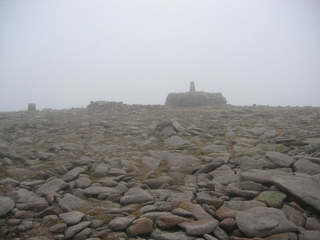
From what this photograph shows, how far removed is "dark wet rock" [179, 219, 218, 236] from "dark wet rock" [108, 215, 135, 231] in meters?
0.86

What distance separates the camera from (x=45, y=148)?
8258 mm

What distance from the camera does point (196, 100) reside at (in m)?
22.5

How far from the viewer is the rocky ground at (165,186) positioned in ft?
11.5

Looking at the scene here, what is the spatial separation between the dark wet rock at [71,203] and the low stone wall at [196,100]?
18.5 meters

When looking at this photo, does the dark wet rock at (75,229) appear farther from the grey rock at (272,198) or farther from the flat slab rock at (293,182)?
the flat slab rock at (293,182)

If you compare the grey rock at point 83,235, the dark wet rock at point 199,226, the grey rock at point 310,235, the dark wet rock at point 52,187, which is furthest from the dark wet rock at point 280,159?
the dark wet rock at point 52,187

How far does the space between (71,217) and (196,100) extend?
1965 cm

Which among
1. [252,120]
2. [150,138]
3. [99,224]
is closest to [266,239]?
[99,224]

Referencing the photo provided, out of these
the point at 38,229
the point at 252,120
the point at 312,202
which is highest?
the point at 252,120

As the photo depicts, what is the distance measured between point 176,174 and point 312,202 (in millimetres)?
3038

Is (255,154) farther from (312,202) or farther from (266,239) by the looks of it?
(266,239)

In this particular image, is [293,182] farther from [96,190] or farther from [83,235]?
[96,190]

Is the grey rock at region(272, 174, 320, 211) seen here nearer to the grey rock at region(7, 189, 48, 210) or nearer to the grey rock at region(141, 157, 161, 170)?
the grey rock at region(141, 157, 161, 170)

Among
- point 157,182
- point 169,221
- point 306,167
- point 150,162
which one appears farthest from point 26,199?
point 306,167
